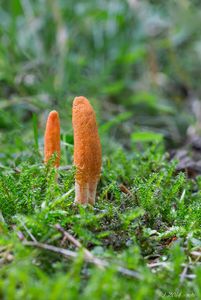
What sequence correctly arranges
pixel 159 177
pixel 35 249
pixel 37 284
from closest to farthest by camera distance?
pixel 37 284, pixel 35 249, pixel 159 177

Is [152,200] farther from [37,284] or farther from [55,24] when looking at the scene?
[55,24]

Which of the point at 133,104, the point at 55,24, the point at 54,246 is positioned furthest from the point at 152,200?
the point at 55,24

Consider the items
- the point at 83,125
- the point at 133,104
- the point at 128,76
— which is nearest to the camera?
the point at 83,125

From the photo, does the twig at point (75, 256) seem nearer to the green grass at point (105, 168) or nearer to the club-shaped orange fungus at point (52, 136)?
the green grass at point (105, 168)

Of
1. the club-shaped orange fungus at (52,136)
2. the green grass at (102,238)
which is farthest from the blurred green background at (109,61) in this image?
the green grass at (102,238)

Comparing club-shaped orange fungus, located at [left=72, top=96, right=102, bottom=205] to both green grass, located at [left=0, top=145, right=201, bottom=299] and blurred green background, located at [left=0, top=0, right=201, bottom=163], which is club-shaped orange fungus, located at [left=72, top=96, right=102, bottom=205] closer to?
green grass, located at [left=0, top=145, right=201, bottom=299]

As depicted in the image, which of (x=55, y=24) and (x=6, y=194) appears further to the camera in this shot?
(x=55, y=24)

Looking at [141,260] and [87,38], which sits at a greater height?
[87,38]
